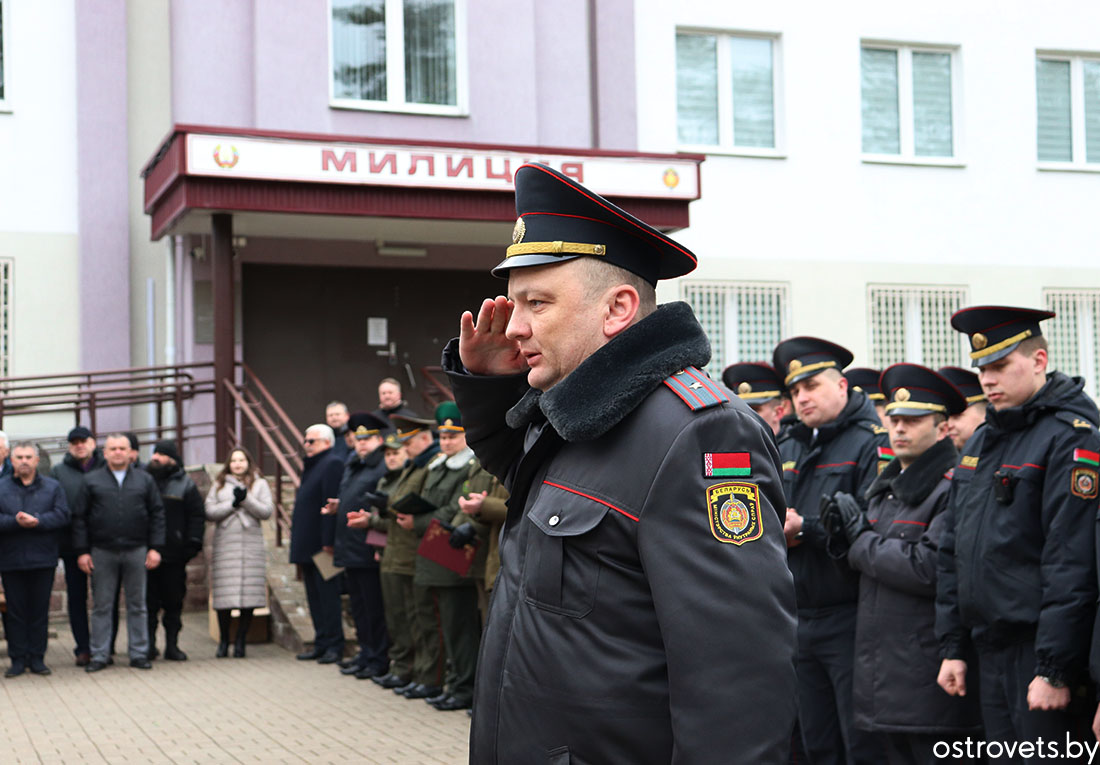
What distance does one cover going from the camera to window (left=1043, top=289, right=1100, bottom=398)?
19734 mm

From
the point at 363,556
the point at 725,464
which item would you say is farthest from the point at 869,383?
the point at 725,464

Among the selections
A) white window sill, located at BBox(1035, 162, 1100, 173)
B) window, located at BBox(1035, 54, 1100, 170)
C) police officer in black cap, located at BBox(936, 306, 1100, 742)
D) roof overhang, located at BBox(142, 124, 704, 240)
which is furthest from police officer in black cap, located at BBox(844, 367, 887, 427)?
window, located at BBox(1035, 54, 1100, 170)

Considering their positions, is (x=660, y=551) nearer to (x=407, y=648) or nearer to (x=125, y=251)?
(x=407, y=648)

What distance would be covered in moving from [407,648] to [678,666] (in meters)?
8.39

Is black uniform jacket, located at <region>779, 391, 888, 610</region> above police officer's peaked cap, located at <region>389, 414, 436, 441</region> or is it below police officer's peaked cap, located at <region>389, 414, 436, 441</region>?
below

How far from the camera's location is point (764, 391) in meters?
7.80

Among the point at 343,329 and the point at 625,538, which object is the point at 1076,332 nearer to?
the point at 343,329

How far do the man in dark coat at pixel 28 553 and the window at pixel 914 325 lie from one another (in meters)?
11.8

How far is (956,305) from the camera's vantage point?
19266 mm

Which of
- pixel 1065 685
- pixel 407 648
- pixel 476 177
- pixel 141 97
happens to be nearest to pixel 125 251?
pixel 141 97

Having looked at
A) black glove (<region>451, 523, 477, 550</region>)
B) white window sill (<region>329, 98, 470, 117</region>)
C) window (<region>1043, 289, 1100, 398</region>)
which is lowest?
black glove (<region>451, 523, 477, 550</region>)

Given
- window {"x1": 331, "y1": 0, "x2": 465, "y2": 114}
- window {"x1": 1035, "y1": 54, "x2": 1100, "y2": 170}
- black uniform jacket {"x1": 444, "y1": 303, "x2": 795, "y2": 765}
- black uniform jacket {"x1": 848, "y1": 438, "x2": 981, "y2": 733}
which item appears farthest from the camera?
window {"x1": 1035, "y1": 54, "x2": 1100, "y2": 170}

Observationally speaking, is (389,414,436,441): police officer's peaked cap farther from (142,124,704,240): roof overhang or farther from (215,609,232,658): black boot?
(142,124,704,240): roof overhang

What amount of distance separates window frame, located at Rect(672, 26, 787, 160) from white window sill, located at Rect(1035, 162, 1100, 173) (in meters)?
4.11
